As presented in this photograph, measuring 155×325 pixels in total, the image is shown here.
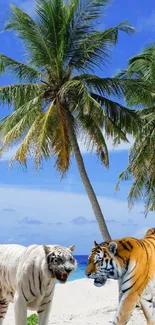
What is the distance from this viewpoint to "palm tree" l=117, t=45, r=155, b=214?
19.8 meters

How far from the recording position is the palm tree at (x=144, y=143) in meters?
19.8

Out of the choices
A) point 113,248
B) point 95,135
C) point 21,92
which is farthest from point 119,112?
point 113,248

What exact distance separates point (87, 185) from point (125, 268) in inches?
336

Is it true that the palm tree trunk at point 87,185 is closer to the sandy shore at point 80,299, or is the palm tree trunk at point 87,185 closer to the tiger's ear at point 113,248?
the sandy shore at point 80,299

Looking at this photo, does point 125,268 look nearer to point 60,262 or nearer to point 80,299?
point 60,262

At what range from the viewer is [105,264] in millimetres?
5172

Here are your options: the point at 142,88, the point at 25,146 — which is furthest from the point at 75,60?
the point at 25,146

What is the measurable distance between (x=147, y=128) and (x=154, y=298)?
46.9ft

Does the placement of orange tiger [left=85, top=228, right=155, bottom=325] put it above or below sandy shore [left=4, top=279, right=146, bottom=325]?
above

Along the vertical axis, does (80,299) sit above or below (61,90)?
below

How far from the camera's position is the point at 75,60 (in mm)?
15500

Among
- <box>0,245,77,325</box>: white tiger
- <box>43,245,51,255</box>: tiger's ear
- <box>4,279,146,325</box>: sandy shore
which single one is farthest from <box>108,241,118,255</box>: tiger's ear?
<box>4,279,146,325</box>: sandy shore

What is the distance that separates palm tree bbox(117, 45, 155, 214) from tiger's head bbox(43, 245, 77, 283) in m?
10.7

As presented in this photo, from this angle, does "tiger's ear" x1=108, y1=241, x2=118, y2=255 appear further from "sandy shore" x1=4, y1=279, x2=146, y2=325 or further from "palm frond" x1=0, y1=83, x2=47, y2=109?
"palm frond" x1=0, y1=83, x2=47, y2=109
